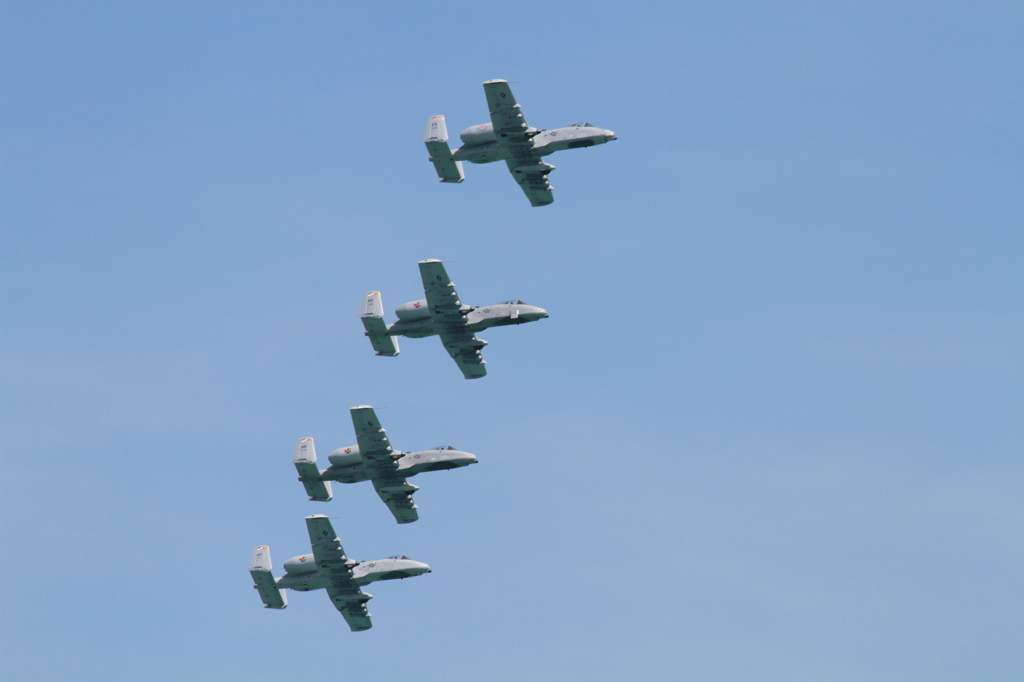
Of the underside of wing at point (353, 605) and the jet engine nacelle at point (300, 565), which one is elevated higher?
the jet engine nacelle at point (300, 565)

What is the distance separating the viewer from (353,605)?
15862 cm

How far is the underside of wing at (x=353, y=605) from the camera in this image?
15762cm

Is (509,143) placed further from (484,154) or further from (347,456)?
(347,456)

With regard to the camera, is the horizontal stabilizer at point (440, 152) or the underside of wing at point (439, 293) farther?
the horizontal stabilizer at point (440, 152)

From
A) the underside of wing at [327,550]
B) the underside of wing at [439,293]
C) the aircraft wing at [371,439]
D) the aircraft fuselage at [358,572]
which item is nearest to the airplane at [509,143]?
the underside of wing at [439,293]

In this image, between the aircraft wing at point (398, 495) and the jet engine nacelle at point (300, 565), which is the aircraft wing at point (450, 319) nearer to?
the aircraft wing at point (398, 495)

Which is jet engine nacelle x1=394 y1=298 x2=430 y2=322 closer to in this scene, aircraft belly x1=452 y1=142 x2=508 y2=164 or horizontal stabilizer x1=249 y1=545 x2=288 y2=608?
aircraft belly x1=452 y1=142 x2=508 y2=164

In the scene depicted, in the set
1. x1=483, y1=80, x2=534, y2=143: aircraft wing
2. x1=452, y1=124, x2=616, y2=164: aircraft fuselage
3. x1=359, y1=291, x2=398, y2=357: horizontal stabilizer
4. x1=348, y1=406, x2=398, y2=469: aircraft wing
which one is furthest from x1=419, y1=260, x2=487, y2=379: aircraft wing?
x1=483, y1=80, x2=534, y2=143: aircraft wing

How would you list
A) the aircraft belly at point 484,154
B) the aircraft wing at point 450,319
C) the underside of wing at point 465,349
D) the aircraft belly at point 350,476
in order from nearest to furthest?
the aircraft wing at point 450,319
the aircraft belly at point 484,154
the underside of wing at point 465,349
the aircraft belly at point 350,476

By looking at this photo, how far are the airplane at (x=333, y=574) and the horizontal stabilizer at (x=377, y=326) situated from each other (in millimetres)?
18647

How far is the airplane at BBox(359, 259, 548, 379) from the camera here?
151 meters

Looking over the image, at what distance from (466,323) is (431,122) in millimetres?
21815

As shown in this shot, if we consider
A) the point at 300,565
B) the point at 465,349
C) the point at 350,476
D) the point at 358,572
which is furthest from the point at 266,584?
the point at 465,349

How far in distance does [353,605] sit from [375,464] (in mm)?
16187
